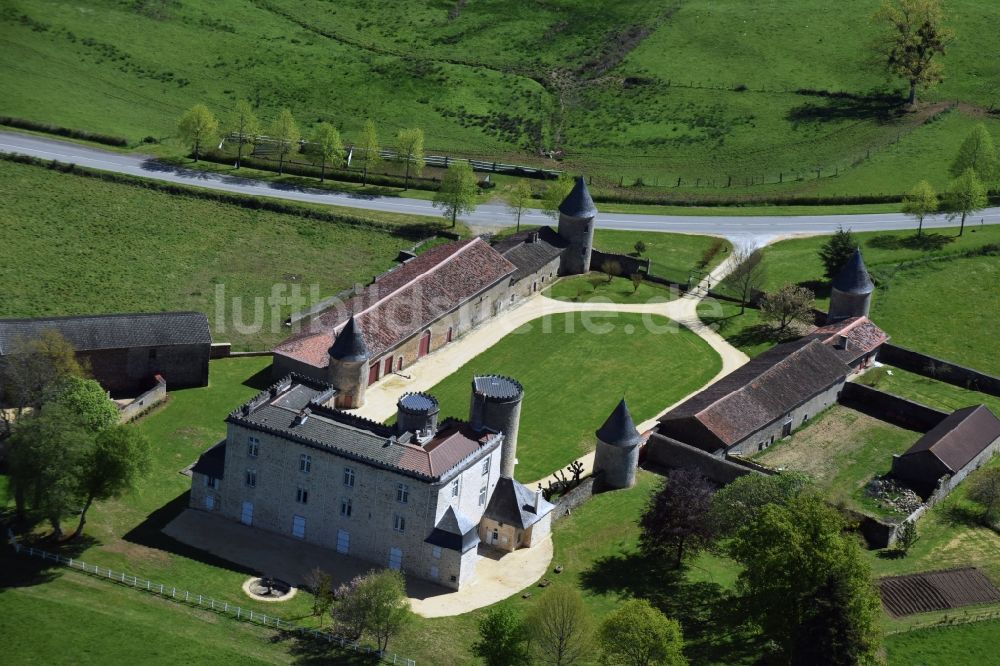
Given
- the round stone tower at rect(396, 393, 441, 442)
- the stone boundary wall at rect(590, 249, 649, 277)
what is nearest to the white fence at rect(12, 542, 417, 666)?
the round stone tower at rect(396, 393, 441, 442)

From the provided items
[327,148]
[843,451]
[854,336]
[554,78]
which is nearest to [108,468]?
[843,451]

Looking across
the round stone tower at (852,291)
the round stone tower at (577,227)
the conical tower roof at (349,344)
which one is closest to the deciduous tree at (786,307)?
the round stone tower at (852,291)

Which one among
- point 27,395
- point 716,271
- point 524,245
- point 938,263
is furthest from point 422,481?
point 938,263

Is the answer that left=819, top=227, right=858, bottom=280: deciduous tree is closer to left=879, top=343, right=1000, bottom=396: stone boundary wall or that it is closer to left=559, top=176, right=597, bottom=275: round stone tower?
left=879, top=343, right=1000, bottom=396: stone boundary wall

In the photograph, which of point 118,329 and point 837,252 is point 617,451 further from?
point 837,252

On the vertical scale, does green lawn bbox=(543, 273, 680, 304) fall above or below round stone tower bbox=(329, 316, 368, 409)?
above

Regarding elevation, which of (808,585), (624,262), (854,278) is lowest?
(808,585)
